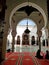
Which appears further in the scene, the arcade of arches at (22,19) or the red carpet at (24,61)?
the arcade of arches at (22,19)

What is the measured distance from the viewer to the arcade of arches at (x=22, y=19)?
934 cm

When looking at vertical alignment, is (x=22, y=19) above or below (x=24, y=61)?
above

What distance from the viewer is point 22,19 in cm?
1622

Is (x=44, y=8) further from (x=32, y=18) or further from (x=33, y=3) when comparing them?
(x=32, y=18)

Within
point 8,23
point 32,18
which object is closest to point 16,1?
point 8,23

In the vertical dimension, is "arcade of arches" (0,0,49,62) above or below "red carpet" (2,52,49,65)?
above

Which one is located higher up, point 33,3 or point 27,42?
point 33,3

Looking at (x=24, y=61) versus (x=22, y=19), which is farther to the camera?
(x=22, y=19)

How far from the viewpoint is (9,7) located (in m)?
10.1

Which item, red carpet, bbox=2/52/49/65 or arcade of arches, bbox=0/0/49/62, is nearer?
red carpet, bbox=2/52/49/65

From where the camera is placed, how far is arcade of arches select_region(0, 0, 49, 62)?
9.34 metres

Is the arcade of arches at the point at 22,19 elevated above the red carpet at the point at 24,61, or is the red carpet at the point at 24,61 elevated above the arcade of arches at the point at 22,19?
the arcade of arches at the point at 22,19

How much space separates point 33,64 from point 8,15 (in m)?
3.83

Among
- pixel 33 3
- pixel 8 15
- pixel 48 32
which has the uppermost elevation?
pixel 33 3
